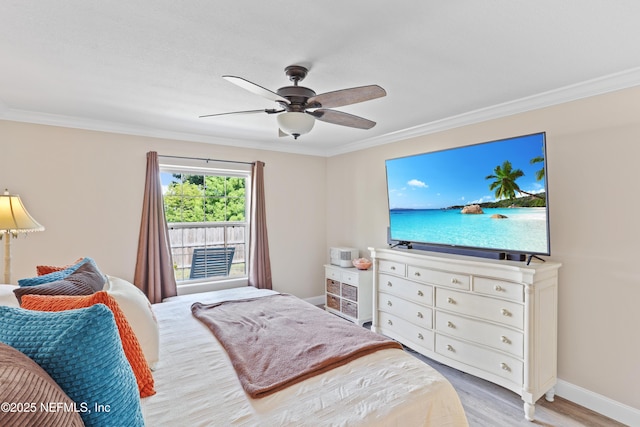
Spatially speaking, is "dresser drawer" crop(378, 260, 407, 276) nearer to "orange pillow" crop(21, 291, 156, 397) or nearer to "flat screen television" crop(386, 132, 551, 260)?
"flat screen television" crop(386, 132, 551, 260)

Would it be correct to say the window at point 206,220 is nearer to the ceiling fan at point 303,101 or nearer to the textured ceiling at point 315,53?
the textured ceiling at point 315,53

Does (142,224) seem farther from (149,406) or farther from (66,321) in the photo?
(66,321)

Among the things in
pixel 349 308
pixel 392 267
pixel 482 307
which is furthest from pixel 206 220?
pixel 482 307

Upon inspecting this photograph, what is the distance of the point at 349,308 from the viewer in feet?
13.9

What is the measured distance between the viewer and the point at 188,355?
193 cm

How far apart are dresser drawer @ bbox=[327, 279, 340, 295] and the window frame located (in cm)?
113

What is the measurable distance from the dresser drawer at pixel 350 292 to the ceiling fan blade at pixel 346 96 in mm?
2642

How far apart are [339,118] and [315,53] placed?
20.1 inches

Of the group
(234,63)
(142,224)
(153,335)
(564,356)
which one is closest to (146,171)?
(142,224)

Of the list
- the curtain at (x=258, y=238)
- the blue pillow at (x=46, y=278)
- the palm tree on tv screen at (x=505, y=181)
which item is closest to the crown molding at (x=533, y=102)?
the palm tree on tv screen at (x=505, y=181)

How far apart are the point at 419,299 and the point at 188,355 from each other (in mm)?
2139

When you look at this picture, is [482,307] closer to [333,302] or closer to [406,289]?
[406,289]

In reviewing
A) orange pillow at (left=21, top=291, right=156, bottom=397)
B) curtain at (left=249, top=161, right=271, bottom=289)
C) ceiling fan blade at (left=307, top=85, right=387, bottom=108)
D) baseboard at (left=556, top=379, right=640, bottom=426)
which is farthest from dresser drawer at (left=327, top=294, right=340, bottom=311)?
orange pillow at (left=21, top=291, right=156, bottom=397)

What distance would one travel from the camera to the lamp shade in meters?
2.32
